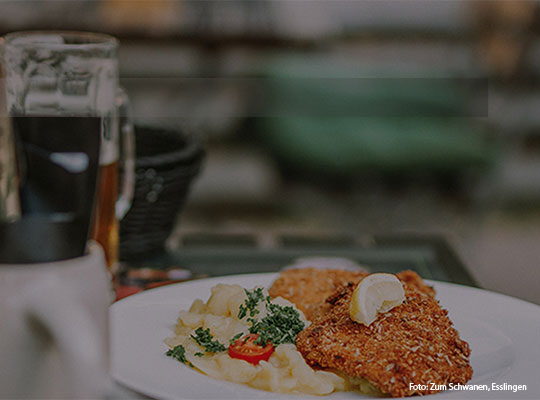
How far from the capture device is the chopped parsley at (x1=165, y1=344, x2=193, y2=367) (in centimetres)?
94

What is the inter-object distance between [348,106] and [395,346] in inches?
184

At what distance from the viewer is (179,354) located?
0.94 metres

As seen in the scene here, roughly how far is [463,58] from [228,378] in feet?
20.3

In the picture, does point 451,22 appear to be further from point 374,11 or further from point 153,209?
point 153,209

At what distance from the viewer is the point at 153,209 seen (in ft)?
5.05

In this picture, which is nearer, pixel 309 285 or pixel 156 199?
pixel 309 285

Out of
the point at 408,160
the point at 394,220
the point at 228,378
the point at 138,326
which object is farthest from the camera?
the point at 394,220

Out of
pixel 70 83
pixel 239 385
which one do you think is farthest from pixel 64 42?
pixel 239 385

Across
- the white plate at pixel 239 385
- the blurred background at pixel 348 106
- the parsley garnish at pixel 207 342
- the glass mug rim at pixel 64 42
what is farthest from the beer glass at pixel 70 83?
the blurred background at pixel 348 106

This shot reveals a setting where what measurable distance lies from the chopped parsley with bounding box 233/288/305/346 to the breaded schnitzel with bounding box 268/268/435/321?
0.09 m

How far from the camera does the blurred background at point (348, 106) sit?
5148mm

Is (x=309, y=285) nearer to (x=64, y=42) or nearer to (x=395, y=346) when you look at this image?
(x=395, y=346)

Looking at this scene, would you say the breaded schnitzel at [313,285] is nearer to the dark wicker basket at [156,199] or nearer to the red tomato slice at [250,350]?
the red tomato slice at [250,350]

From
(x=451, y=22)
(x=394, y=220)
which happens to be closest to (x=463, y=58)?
(x=451, y=22)
